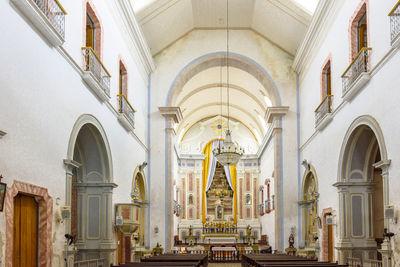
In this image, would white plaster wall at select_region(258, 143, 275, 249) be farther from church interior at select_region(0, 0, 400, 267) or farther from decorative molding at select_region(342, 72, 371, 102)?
decorative molding at select_region(342, 72, 371, 102)

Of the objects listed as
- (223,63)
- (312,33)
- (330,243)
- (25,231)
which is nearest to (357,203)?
(330,243)

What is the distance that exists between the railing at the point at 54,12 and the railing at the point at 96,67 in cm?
145

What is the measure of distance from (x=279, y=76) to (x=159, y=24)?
17.4ft

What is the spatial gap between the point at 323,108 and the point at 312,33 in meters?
2.63

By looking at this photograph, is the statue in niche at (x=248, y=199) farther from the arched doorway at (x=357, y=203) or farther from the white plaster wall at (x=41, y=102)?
the white plaster wall at (x=41, y=102)

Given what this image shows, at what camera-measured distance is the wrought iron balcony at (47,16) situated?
7625 millimetres

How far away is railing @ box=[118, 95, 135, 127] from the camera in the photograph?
48.0ft

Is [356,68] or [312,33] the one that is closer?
[356,68]

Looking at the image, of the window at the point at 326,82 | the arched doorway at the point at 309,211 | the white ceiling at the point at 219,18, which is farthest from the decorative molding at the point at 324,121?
the white ceiling at the point at 219,18

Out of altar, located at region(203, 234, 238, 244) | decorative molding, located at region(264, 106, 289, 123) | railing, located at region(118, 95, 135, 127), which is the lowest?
altar, located at region(203, 234, 238, 244)

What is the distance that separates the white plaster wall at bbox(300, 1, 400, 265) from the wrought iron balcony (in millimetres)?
6027

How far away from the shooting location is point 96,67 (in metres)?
11.9

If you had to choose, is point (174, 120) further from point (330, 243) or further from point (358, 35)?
point (358, 35)

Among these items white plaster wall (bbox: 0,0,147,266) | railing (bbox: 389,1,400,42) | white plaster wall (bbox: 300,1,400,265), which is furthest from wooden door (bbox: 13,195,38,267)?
railing (bbox: 389,1,400,42)
